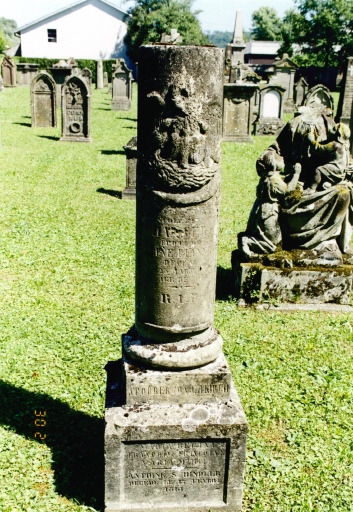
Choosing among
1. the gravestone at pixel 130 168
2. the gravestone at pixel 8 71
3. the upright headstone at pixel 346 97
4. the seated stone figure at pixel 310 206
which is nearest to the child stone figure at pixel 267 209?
the seated stone figure at pixel 310 206

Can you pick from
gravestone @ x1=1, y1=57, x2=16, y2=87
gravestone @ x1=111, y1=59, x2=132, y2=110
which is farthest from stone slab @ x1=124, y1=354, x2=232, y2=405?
gravestone @ x1=1, y1=57, x2=16, y2=87

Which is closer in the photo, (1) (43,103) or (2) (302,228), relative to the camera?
(2) (302,228)

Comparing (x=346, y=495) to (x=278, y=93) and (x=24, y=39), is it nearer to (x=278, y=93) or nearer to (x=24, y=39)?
(x=278, y=93)

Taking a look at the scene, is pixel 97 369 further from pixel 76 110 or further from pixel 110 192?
pixel 76 110

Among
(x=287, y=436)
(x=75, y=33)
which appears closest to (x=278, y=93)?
(x=287, y=436)

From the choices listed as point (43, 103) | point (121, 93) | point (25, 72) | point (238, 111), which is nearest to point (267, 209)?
point (238, 111)

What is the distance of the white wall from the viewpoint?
51188 millimetres

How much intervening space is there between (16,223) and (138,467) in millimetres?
6732

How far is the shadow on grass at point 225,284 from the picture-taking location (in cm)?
738

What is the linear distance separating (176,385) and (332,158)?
→ 14.8 feet

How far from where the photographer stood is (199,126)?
3455 millimetres

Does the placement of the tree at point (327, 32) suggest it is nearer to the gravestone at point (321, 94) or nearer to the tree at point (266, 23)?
the gravestone at point (321, 94)

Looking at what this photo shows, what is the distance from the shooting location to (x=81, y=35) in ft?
171

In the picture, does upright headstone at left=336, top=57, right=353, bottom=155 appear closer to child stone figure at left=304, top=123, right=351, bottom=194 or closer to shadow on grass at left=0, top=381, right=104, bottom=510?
child stone figure at left=304, top=123, right=351, bottom=194
